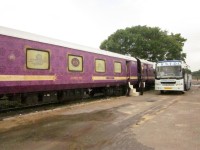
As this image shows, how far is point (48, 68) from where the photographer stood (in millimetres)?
12031

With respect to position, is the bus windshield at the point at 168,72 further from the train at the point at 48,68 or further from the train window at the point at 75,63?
the train window at the point at 75,63

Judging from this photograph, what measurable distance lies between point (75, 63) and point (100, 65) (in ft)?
9.94

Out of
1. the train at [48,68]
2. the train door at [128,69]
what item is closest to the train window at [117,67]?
the train at [48,68]

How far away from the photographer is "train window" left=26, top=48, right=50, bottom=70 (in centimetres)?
1088

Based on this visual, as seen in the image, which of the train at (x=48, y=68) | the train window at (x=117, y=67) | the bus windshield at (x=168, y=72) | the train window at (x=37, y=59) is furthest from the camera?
the bus windshield at (x=168, y=72)

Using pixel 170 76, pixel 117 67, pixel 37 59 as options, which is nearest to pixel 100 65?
pixel 117 67

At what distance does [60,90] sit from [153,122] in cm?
640

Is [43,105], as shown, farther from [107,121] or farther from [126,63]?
[126,63]

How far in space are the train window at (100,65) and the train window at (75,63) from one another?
189 cm

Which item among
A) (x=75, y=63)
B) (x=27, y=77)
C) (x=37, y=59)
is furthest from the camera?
(x=75, y=63)

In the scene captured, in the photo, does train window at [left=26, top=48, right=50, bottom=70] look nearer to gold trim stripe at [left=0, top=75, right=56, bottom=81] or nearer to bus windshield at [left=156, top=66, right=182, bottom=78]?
gold trim stripe at [left=0, top=75, right=56, bottom=81]

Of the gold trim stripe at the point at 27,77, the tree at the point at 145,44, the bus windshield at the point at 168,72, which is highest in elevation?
the tree at the point at 145,44

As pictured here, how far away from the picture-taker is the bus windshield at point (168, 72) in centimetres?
2084

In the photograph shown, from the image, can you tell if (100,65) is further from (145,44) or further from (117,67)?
(145,44)
